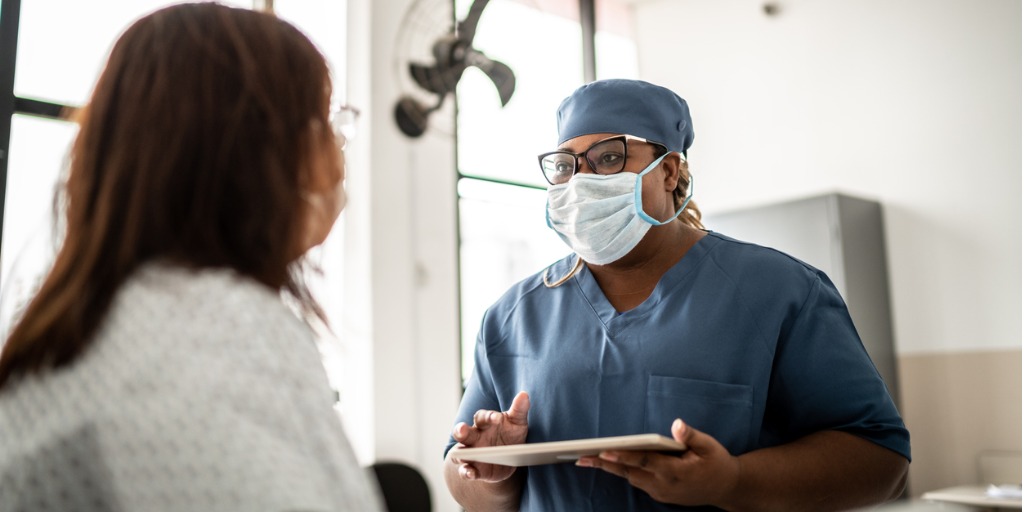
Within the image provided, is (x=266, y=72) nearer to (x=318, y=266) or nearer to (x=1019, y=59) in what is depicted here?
(x=318, y=266)

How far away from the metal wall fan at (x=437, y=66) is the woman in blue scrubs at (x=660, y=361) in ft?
6.56

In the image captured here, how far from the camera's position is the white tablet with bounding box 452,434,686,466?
3.08ft

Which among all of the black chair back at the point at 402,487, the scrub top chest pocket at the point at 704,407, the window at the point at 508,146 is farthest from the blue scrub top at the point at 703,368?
the window at the point at 508,146

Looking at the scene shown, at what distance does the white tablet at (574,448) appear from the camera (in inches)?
37.0

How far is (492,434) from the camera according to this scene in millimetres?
1346

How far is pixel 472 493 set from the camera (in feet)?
4.82

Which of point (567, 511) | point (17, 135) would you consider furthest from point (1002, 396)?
point (17, 135)

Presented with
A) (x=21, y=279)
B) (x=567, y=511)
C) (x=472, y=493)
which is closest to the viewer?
(x=21, y=279)

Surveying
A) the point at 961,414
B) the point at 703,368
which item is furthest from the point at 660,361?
the point at 961,414

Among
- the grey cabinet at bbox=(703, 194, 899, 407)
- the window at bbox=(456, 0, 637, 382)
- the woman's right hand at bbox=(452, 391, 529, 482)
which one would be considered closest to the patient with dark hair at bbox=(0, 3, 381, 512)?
the woman's right hand at bbox=(452, 391, 529, 482)

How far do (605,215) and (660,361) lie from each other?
0.97 ft

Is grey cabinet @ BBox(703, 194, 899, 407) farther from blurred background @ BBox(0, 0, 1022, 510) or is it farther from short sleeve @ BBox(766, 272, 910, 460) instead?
short sleeve @ BBox(766, 272, 910, 460)

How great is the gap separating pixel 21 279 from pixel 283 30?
33cm

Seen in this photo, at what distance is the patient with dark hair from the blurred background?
9.05 feet
